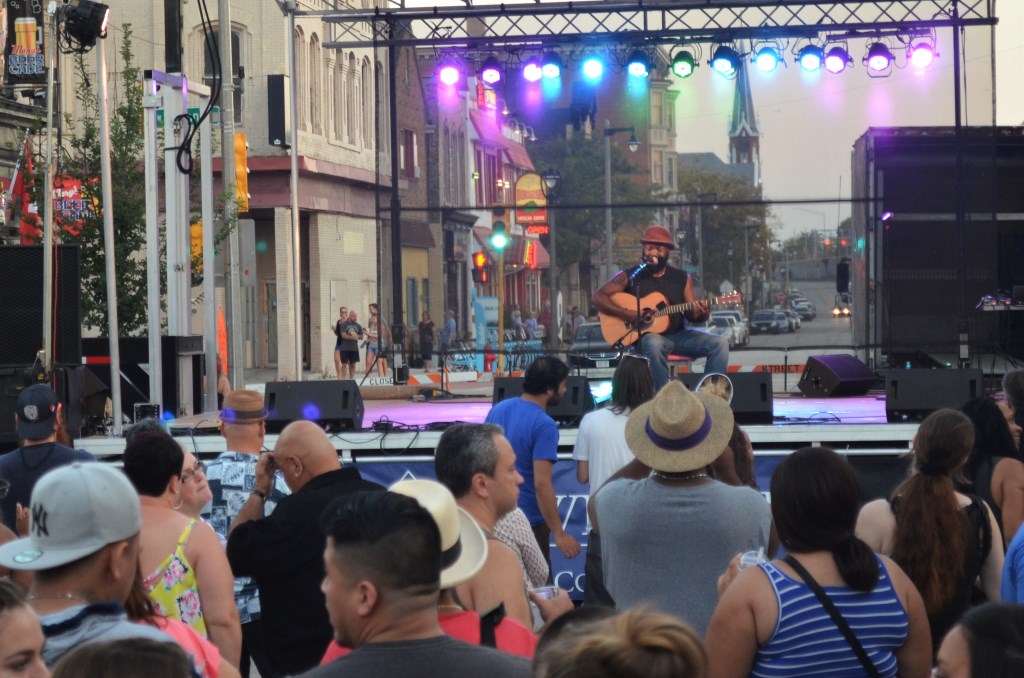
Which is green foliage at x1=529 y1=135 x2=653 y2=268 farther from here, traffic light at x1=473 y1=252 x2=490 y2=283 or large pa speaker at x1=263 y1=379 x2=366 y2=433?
large pa speaker at x1=263 y1=379 x2=366 y2=433

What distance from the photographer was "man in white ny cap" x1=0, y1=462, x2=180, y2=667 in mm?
2891

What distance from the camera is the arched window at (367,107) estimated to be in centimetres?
3784

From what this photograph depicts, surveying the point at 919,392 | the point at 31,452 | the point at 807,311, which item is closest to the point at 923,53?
the point at 807,311

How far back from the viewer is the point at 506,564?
3840 mm

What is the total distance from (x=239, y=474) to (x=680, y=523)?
2.05 metres

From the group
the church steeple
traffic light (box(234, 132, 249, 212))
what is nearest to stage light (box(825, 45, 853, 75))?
the church steeple

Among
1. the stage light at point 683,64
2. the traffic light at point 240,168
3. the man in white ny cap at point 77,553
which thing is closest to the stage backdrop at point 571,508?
the man in white ny cap at point 77,553

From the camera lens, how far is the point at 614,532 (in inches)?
176

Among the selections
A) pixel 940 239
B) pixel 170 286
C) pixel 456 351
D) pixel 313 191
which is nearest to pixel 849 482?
pixel 170 286

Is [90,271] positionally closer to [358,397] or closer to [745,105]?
[358,397]

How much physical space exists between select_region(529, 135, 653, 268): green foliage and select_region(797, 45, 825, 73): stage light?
3.03m

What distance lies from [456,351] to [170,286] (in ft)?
16.6

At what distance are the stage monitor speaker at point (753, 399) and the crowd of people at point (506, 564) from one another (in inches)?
163

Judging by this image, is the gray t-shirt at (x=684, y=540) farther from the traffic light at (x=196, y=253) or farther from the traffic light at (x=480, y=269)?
the traffic light at (x=480, y=269)
